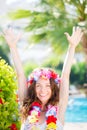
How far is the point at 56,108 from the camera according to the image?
3.64 m

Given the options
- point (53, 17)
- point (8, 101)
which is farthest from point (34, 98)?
point (53, 17)

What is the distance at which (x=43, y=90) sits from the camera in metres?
3.55

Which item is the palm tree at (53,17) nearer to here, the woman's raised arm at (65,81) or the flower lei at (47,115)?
the woman's raised arm at (65,81)

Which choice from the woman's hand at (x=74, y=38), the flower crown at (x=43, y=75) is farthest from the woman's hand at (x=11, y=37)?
the woman's hand at (x=74, y=38)

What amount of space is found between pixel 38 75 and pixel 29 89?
0.50ft

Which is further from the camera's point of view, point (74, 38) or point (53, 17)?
point (53, 17)

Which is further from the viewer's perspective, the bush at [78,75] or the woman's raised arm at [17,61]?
the bush at [78,75]

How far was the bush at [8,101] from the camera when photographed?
3926 mm

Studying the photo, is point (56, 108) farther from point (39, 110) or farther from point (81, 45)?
point (81, 45)

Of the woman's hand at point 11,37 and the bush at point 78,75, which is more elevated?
the bush at point 78,75

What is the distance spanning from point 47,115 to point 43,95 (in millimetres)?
165

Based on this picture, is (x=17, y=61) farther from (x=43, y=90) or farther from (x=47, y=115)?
(x=47, y=115)

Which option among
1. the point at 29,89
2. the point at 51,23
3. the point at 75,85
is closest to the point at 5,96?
the point at 29,89

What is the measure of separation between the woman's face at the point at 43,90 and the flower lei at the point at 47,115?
0.22 feet
